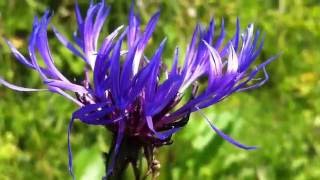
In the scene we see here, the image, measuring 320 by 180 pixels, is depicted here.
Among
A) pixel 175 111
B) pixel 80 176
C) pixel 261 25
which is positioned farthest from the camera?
pixel 261 25

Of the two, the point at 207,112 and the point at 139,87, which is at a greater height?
the point at 139,87

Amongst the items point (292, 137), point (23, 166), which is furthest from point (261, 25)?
point (23, 166)

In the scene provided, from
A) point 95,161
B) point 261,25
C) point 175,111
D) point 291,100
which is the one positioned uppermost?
point 175,111

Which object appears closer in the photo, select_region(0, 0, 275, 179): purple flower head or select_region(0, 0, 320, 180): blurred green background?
select_region(0, 0, 275, 179): purple flower head

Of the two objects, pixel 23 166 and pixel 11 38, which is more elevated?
pixel 11 38

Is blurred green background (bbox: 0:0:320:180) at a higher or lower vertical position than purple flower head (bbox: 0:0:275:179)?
lower

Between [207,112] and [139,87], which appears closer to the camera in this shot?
[139,87]

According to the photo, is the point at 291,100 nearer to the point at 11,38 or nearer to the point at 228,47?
the point at 11,38

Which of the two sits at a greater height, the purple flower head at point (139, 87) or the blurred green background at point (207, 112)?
the purple flower head at point (139, 87)
